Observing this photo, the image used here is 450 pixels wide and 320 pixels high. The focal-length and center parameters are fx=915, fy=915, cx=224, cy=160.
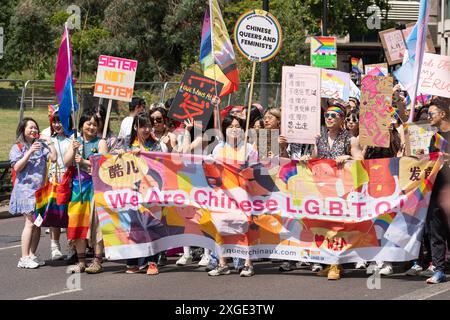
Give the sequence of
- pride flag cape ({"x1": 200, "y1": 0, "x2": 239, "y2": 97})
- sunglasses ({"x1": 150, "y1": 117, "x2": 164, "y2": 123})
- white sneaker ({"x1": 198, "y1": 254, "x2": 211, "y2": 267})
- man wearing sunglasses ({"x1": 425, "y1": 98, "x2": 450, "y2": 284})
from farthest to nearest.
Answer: pride flag cape ({"x1": 200, "y1": 0, "x2": 239, "y2": 97}) < sunglasses ({"x1": 150, "y1": 117, "x2": 164, "y2": 123}) < white sneaker ({"x1": 198, "y1": 254, "x2": 211, "y2": 267}) < man wearing sunglasses ({"x1": 425, "y1": 98, "x2": 450, "y2": 284})

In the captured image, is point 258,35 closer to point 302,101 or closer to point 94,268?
point 302,101

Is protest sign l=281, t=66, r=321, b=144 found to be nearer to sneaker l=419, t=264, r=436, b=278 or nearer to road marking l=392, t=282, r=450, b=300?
sneaker l=419, t=264, r=436, b=278

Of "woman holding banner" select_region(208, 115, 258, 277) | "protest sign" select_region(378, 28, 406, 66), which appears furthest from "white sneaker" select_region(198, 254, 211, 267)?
"protest sign" select_region(378, 28, 406, 66)

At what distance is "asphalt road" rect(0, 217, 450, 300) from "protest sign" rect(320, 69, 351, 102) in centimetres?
372

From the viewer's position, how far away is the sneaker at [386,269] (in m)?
9.51

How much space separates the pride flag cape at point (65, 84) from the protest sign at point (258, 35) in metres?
1.96

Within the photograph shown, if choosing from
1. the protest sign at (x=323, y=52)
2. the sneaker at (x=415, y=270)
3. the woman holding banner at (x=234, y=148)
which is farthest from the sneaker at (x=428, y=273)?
the protest sign at (x=323, y=52)

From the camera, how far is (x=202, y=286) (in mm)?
8969

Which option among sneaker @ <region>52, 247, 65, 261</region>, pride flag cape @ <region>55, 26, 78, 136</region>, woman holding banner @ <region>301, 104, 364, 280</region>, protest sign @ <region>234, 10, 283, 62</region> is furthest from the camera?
sneaker @ <region>52, 247, 65, 261</region>

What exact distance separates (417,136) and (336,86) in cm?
370

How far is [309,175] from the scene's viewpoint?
31.0ft

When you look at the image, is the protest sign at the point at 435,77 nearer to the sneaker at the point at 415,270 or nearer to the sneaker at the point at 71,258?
the sneaker at the point at 415,270

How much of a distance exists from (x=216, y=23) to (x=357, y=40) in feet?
138

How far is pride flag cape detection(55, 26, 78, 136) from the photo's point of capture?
10.4 meters
